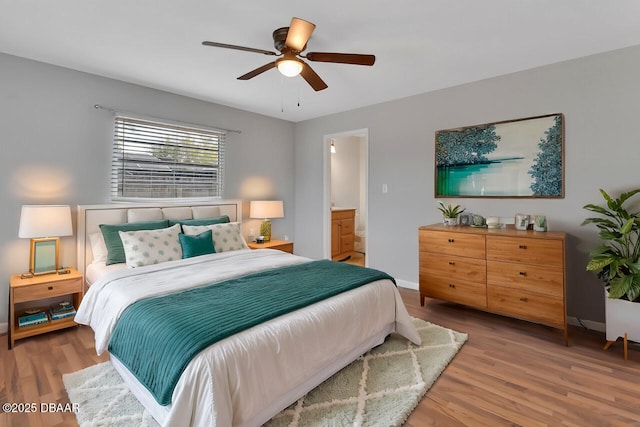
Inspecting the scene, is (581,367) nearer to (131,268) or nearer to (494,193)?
(494,193)

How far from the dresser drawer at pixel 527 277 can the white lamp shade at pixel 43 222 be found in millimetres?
3983

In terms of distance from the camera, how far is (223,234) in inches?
135

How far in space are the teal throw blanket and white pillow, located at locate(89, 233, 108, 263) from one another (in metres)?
1.38

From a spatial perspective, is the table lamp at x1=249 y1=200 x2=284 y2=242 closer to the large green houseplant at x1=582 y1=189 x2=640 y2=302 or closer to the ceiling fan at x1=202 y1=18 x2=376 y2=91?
the ceiling fan at x1=202 y1=18 x2=376 y2=91

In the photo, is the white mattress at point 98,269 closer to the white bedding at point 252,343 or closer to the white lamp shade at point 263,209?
the white bedding at point 252,343

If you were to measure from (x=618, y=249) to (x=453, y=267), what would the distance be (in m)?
1.35

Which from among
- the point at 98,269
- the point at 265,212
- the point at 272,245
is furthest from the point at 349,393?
the point at 265,212

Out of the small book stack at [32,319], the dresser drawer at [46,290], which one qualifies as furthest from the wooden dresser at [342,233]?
the small book stack at [32,319]

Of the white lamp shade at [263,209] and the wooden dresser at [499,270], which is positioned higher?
the white lamp shade at [263,209]

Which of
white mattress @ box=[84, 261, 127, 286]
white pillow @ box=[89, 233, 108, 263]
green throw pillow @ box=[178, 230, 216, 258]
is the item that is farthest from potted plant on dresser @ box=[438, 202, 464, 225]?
white pillow @ box=[89, 233, 108, 263]

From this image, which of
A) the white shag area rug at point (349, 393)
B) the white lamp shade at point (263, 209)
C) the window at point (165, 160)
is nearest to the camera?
the white shag area rug at point (349, 393)

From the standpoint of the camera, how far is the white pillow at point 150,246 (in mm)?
2787

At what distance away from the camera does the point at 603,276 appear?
256cm

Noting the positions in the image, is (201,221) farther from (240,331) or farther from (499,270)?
(499,270)
